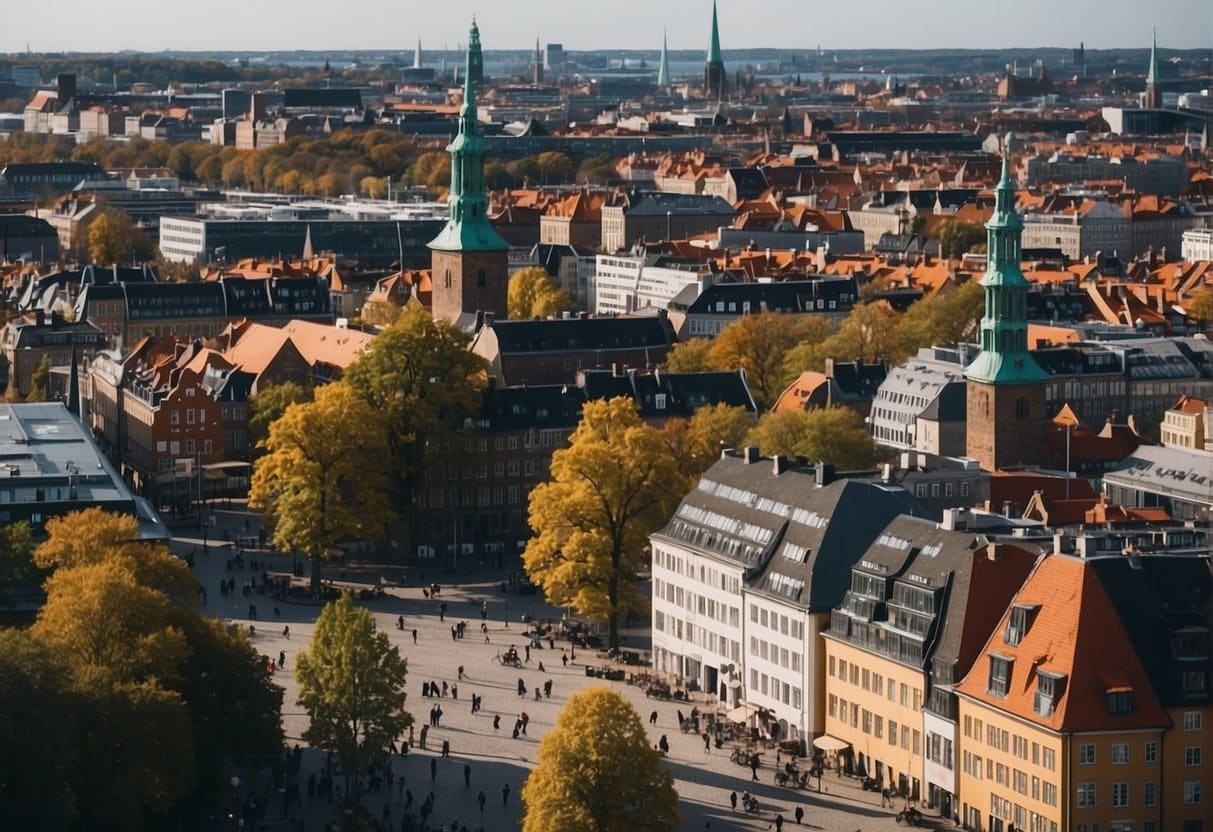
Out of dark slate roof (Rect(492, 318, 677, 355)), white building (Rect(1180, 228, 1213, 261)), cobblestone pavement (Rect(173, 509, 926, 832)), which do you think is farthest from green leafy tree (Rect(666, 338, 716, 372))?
white building (Rect(1180, 228, 1213, 261))

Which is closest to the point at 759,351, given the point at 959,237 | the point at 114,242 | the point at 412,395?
the point at 412,395

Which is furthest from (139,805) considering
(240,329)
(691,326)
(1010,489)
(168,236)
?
(168,236)

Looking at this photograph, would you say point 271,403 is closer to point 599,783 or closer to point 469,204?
point 469,204

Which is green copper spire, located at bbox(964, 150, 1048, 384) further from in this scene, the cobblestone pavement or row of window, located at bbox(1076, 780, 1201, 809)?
row of window, located at bbox(1076, 780, 1201, 809)

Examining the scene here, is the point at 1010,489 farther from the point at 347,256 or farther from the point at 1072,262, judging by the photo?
the point at 347,256

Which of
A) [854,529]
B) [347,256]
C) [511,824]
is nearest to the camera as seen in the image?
[511,824]

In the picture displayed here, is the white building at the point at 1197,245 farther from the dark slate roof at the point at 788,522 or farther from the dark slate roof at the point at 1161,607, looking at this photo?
the dark slate roof at the point at 1161,607
